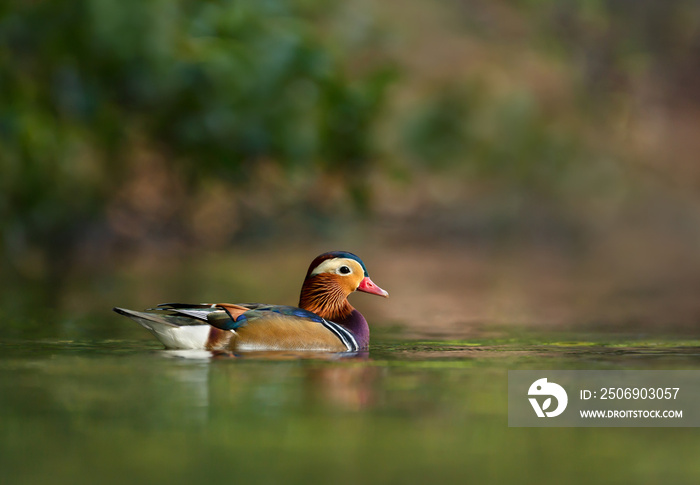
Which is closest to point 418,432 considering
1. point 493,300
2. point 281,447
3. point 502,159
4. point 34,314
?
point 281,447

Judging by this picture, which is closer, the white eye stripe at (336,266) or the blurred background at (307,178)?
the white eye stripe at (336,266)

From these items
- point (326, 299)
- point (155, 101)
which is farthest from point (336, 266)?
point (155, 101)

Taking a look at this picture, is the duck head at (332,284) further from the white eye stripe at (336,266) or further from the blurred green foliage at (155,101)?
the blurred green foliage at (155,101)

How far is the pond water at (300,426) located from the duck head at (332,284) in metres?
0.51

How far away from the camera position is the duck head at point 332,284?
8.90 meters

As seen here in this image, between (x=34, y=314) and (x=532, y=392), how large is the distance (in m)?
5.84

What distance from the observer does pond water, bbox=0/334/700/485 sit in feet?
17.8

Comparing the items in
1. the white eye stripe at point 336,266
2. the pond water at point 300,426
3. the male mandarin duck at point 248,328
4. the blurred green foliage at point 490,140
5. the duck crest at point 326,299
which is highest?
the blurred green foliage at point 490,140

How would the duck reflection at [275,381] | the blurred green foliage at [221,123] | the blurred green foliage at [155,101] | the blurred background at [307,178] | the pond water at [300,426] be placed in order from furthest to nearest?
1. the blurred green foliage at [221,123]
2. the blurred green foliage at [155,101]
3. the blurred background at [307,178]
4. the duck reflection at [275,381]
5. the pond water at [300,426]

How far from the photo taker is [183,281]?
1652 centimetres

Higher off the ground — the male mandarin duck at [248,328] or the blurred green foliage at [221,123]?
the blurred green foliage at [221,123]

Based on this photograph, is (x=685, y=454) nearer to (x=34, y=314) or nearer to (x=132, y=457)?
(x=132, y=457)

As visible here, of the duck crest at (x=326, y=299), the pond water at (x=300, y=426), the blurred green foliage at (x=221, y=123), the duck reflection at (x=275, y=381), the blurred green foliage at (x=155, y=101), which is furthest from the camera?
the blurred green foliage at (x=221, y=123)

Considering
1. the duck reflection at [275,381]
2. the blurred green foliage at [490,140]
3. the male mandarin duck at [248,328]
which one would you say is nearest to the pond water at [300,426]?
the duck reflection at [275,381]
